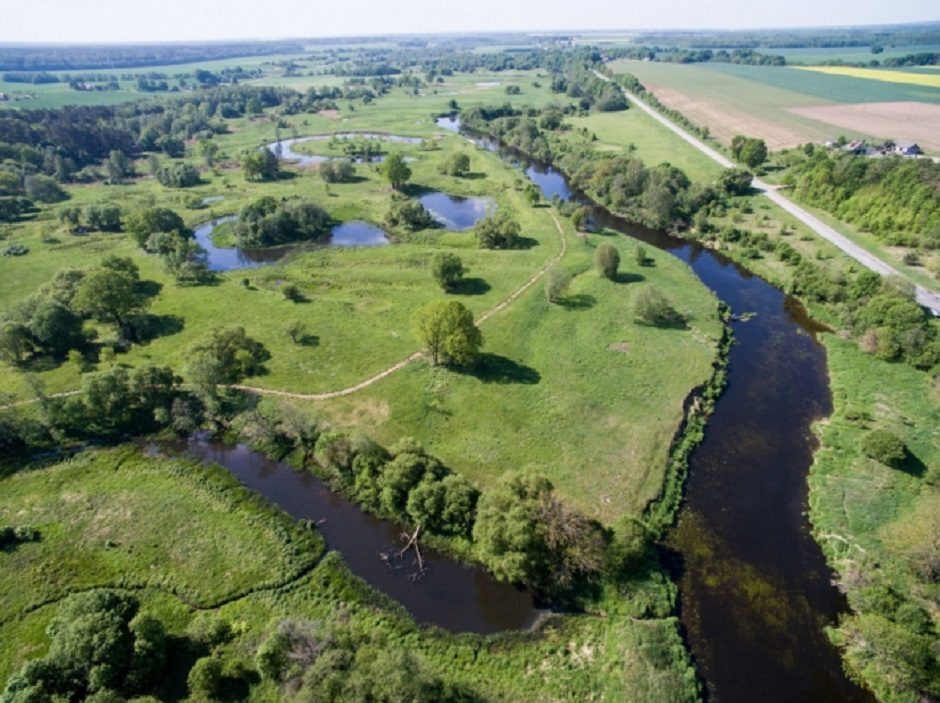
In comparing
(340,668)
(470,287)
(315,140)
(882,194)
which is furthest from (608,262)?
(315,140)

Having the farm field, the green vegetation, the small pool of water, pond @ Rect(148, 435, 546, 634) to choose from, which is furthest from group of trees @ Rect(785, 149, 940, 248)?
pond @ Rect(148, 435, 546, 634)

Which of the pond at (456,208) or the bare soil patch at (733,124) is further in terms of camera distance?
the bare soil patch at (733,124)

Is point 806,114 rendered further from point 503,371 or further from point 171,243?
point 171,243

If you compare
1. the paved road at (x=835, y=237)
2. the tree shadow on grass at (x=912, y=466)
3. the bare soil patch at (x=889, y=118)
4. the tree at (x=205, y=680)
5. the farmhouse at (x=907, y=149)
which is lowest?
the tree shadow on grass at (x=912, y=466)

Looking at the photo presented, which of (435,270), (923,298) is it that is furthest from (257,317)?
(923,298)

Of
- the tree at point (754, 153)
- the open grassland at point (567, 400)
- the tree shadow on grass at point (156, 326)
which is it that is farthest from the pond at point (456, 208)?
the tree at point (754, 153)

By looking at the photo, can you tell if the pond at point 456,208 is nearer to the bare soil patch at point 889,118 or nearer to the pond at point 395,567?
the pond at point 395,567
